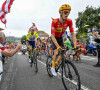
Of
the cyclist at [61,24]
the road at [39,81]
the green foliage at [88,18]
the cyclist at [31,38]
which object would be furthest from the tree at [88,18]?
the cyclist at [61,24]

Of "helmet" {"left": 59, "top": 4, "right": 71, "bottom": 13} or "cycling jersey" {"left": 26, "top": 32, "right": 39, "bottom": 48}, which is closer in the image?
"helmet" {"left": 59, "top": 4, "right": 71, "bottom": 13}

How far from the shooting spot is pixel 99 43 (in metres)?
6.98

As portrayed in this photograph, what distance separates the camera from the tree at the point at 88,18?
2009 inches

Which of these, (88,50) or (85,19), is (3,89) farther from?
(85,19)

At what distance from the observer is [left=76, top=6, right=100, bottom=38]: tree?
51031 millimetres

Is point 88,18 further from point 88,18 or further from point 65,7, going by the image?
point 65,7

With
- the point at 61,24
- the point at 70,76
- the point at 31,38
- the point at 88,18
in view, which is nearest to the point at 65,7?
the point at 61,24

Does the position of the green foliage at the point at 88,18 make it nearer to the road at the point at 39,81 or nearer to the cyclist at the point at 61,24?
the road at the point at 39,81

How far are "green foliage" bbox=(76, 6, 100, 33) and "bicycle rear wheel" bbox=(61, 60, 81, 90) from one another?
49024 millimetres

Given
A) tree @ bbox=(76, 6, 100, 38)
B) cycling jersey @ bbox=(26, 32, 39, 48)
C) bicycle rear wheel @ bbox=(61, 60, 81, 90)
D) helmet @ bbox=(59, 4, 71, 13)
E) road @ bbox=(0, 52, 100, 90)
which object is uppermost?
tree @ bbox=(76, 6, 100, 38)

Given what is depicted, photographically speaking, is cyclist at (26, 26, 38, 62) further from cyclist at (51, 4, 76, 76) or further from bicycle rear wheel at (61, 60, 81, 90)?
bicycle rear wheel at (61, 60, 81, 90)

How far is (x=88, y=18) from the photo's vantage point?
52500 mm

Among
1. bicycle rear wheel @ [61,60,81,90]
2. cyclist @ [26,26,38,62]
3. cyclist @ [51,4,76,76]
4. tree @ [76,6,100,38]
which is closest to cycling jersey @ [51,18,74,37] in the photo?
cyclist @ [51,4,76,76]

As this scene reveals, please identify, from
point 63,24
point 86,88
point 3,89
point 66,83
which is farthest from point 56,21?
point 3,89
